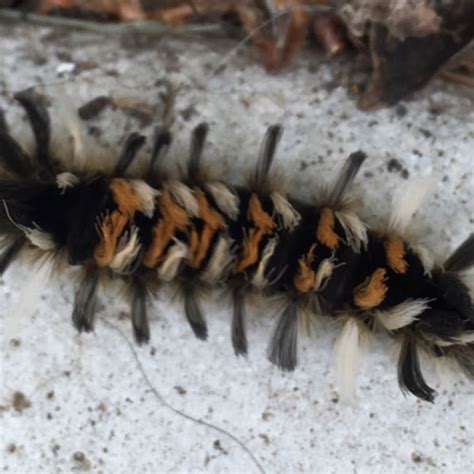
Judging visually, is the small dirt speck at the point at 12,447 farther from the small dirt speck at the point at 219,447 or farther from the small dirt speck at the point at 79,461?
the small dirt speck at the point at 219,447

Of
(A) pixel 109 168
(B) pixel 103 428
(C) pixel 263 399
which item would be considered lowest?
(B) pixel 103 428

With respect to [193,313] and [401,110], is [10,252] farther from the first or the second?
[401,110]

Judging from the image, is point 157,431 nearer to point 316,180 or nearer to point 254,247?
point 254,247

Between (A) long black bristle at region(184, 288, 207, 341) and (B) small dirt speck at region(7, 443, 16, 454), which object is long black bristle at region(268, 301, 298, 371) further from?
(B) small dirt speck at region(7, 443, 16, 454)

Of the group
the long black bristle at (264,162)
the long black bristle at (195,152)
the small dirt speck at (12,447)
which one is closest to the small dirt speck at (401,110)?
the long black bristle at (264,162)

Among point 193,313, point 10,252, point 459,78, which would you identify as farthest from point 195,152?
point 459,78

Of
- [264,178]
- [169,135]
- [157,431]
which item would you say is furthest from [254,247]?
[157,431]
